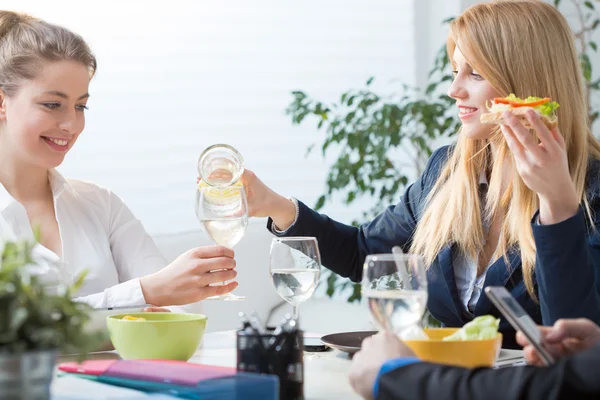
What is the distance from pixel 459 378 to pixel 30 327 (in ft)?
1.73

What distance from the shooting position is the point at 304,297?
157 cm

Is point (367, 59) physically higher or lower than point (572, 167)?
higher

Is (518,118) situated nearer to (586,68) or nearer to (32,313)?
(32,313)

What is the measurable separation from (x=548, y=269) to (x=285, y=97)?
2898mm

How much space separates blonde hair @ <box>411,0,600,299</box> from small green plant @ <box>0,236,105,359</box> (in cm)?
138

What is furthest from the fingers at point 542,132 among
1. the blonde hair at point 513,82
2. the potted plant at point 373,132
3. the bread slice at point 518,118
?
the potted plant at point 373,132

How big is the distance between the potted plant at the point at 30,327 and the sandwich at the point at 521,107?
1.27 meters

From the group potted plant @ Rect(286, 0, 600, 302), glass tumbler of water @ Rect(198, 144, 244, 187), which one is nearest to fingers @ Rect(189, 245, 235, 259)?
glass tumbler of water @ Rect(198, 144, 244, 187)

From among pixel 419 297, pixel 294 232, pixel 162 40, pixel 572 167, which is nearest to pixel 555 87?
pixel 572 167

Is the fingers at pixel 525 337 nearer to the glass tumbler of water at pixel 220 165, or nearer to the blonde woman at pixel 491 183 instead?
the blonde woman at pixel 491 183

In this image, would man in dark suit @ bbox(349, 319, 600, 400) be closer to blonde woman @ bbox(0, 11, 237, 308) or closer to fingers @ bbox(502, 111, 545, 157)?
fingers @ bbox(502, 111, 545, 157)

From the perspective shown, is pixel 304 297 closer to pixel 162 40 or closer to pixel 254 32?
pixel 162 40

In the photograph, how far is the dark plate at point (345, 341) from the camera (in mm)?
1558

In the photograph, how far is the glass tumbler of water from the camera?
1853 mm
